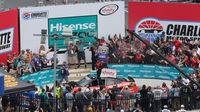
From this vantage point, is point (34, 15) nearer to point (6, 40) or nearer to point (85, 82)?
point (6, 40)

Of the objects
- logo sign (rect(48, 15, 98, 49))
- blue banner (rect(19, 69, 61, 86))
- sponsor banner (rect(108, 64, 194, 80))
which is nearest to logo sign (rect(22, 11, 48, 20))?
logo sign (rect(48, 15, 98, 49))

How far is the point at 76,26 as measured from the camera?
109 ft

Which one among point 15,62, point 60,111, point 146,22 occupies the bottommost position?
point 60,111

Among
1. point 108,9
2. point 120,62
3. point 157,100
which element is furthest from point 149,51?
point 157,100

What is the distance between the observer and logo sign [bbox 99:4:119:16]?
33.5 meters

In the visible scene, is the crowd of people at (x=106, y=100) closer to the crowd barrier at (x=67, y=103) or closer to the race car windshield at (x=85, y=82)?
the crowd barrier at (x=67, y=103)

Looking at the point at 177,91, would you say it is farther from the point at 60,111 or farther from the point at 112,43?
the point at 112,43

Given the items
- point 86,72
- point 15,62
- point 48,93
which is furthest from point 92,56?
point 48,93

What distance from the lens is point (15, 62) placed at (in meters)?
29.3

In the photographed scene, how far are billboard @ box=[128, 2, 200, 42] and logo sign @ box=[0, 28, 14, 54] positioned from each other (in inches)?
287

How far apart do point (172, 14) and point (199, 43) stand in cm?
275

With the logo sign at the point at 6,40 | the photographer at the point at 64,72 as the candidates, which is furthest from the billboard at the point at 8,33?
the photographer at the point at 64,72

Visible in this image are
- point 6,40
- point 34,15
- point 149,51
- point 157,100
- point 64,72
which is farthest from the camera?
point 34,15

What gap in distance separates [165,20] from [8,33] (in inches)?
360
